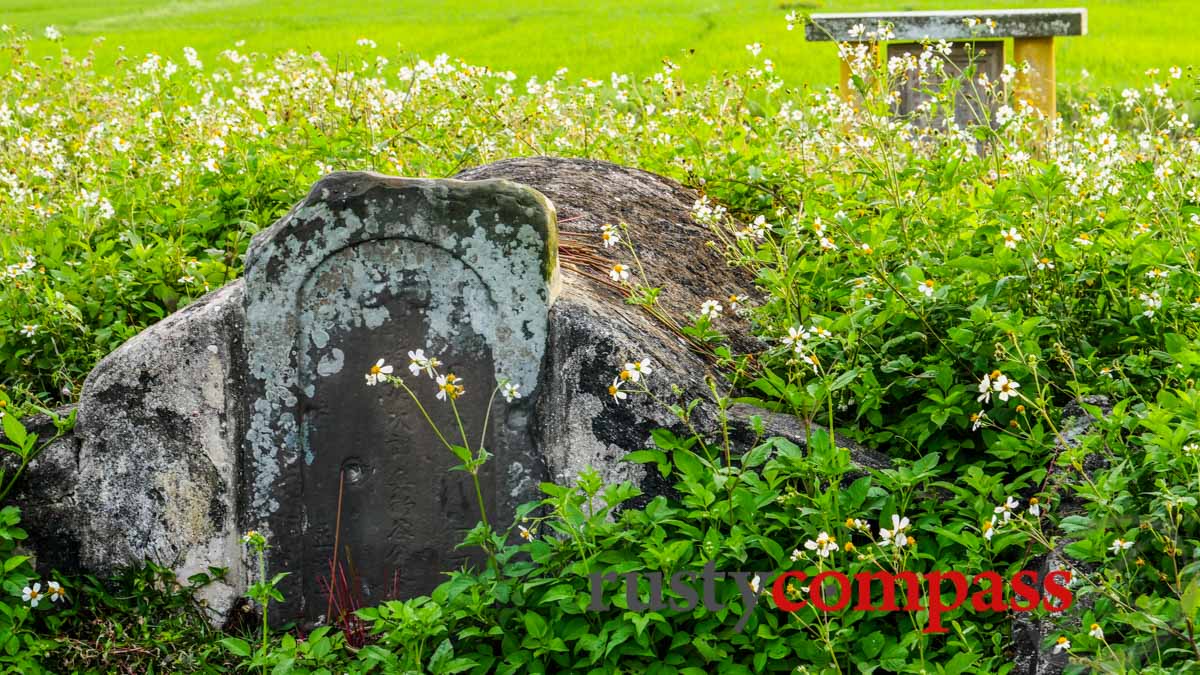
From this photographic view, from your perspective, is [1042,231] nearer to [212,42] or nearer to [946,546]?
[946,546]

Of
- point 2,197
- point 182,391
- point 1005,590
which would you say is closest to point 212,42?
point 2,197

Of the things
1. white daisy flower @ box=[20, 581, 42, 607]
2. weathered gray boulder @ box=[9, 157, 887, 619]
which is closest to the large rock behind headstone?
weathered gray boulder @ box=[9, 157, 887, 619]

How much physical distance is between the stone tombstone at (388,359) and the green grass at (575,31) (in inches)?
290

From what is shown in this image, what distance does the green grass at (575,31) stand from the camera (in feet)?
43.5

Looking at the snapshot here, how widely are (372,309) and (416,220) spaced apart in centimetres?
25

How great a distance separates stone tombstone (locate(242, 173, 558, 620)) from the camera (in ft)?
10.2

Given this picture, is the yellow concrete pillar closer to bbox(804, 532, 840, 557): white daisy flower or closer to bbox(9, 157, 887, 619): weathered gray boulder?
bbox(9, 157, 887, 619): weathered gray boulder

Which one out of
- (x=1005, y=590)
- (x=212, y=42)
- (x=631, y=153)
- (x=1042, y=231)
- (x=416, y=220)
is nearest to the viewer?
(x=1005, y=590)

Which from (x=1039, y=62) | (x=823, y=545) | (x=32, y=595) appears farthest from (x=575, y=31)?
(x=823, y=545)

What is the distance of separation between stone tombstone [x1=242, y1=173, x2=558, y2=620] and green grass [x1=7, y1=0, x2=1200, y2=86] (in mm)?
7375

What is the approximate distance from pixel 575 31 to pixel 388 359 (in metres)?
14.9

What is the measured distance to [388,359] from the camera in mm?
3180

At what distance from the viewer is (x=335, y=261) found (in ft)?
10.3

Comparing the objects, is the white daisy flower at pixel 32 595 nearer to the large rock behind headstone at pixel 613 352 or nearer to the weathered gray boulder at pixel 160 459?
the weathered gray boulder at pixel 160 459
